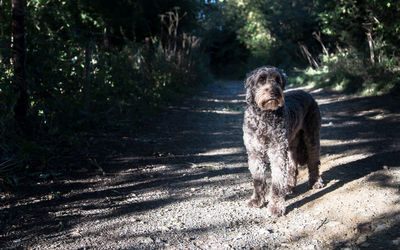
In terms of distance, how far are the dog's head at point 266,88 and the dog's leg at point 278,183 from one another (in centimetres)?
51

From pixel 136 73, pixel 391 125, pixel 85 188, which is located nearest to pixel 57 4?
pixel 136 73

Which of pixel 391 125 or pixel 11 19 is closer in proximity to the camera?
pixel 11 19

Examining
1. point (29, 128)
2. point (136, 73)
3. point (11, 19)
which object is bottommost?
point (29, 128)

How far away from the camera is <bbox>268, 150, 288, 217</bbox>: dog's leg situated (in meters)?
3.65

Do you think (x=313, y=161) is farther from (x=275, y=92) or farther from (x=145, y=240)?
(x=145, y=240)

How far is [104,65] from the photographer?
7.62 meters

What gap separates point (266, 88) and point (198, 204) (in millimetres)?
1438

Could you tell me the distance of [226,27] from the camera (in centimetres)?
3878

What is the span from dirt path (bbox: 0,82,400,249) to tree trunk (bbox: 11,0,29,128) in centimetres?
125

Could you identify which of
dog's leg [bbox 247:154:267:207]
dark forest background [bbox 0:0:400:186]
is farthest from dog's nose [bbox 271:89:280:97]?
dark forest background [bbox 0:0:400:186]

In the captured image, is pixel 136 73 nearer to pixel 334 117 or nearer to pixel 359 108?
pixel 334 117

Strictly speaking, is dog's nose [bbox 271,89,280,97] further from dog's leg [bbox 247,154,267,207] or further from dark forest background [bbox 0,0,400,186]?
dark forest background [bbox 0,0,400,186]

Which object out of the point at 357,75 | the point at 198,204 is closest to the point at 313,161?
the point at 198,204

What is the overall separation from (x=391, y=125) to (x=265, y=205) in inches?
194
